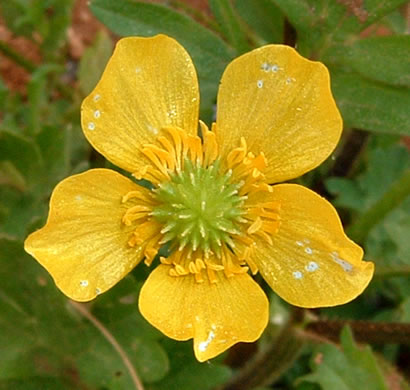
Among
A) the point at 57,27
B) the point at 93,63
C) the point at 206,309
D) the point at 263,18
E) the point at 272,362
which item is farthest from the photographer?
the point at 93,63

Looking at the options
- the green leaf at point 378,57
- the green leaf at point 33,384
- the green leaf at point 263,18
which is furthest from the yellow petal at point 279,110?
the green leaf at point 33,384

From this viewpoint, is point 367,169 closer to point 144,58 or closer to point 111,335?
point 111,335

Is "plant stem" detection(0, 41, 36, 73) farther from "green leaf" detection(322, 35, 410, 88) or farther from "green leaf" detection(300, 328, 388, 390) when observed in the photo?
"green leaf" detection(300, 328, 388, 390)

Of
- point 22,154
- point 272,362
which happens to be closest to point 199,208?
point 272,362

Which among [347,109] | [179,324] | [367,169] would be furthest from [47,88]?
[179,324]

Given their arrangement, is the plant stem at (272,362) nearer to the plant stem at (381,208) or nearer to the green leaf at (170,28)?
the plant stem at (381,208)

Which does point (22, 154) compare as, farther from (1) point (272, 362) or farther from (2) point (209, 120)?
(1) point (272, 362)
